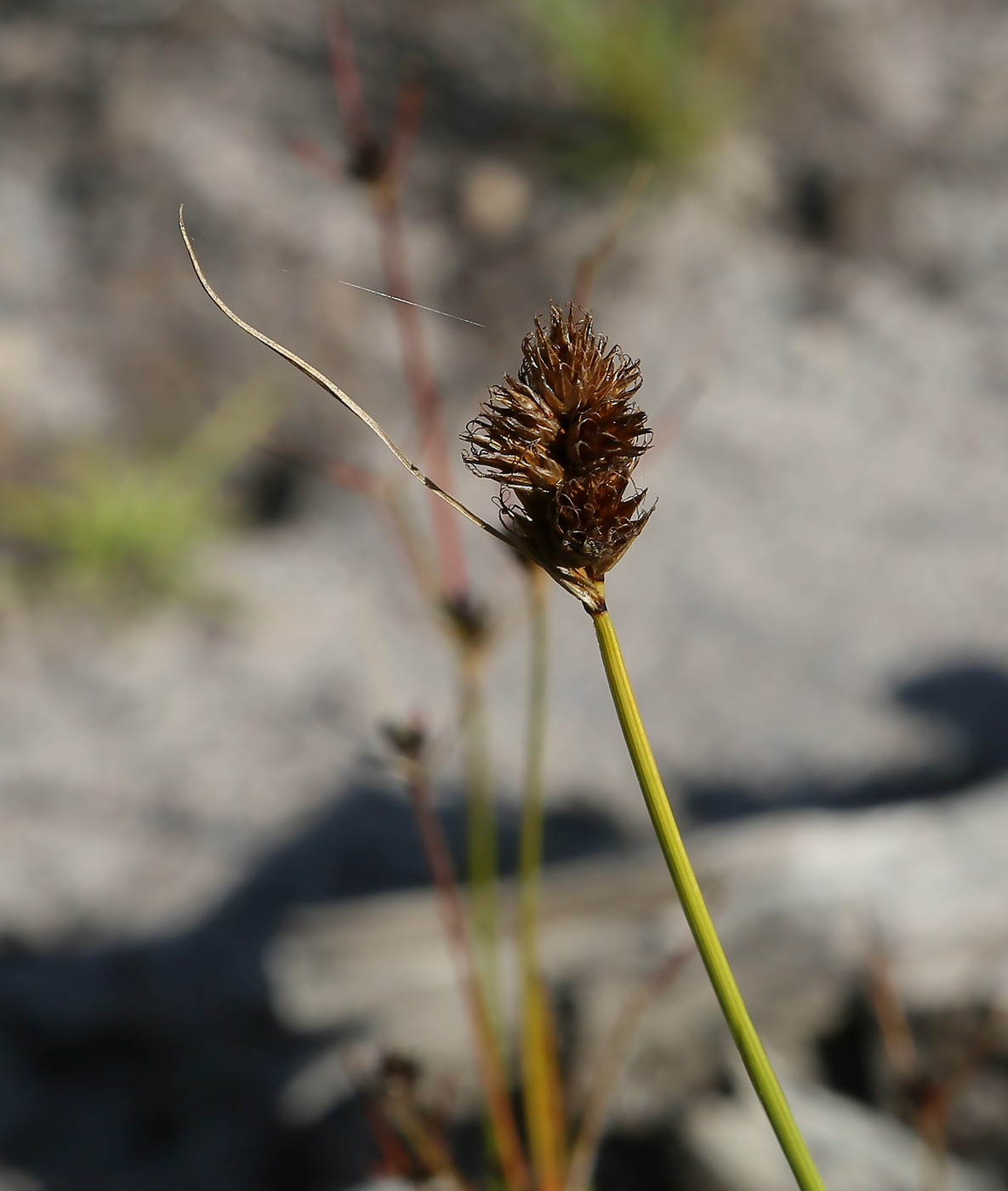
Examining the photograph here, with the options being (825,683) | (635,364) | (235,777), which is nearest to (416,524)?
(235,777)

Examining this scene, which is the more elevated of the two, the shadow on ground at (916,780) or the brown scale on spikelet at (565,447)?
the shadow on ground at (916,780)

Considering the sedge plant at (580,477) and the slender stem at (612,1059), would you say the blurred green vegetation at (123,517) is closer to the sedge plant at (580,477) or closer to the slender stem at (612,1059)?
the slender stem at (612,1059)

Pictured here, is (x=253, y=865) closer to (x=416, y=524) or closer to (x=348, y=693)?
(x=348, y=693)

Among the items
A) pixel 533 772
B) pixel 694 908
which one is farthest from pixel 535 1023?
pixel 694 908

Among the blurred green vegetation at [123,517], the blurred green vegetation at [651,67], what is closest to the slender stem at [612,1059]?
the blurred green vegetation at [123,517]

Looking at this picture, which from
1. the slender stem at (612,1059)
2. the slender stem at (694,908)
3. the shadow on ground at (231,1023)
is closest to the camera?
the slender stem at (694,908)

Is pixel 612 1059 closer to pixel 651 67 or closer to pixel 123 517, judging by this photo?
pixel 123 517
